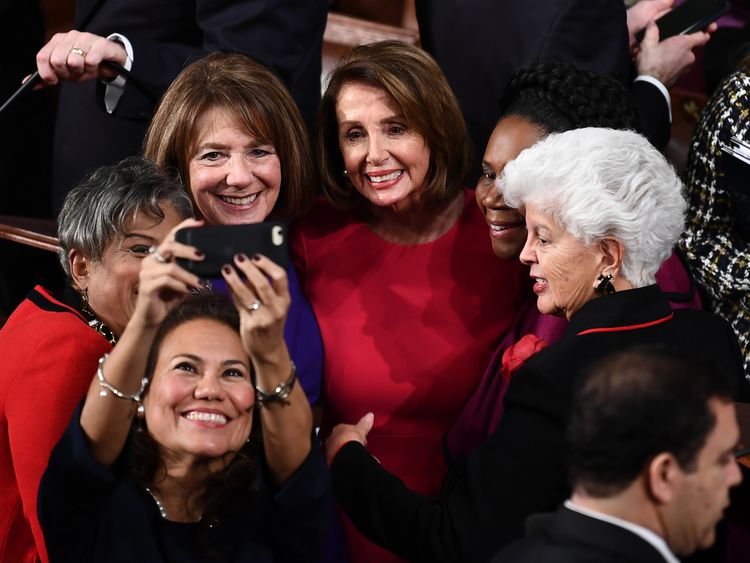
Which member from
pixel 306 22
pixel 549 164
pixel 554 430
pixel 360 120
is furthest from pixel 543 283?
pixel 306 22

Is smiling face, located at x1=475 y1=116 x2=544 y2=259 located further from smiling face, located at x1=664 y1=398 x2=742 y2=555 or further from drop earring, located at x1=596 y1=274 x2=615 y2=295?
smiling face, located at x1=664 y1=398 x2=742 y2=555

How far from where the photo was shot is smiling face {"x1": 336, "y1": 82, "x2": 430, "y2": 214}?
9.88 ft

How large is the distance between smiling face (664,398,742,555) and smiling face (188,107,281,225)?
4.69 ft

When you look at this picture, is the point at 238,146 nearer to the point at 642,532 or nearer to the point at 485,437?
the point at 485,437

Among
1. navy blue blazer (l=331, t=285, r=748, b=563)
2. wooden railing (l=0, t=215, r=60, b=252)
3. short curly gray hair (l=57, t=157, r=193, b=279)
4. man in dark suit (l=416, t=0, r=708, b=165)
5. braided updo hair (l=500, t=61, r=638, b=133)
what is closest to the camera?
navy blue blazer (l=331, t=285, r=748, b=563)

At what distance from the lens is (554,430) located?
91.4 inches

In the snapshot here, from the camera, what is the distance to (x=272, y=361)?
2.18m

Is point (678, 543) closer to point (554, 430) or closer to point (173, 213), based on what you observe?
point (554, 430)

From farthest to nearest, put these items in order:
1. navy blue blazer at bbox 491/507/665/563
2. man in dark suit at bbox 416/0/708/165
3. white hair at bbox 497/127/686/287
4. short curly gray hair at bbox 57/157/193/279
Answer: man in dark suit at bbox 416/0/708/165
short curly gray hair at bbox 57/157/193/279
white hair at bbox 497/127/686/287
navy blue blazer at bbox 491/507/665/563

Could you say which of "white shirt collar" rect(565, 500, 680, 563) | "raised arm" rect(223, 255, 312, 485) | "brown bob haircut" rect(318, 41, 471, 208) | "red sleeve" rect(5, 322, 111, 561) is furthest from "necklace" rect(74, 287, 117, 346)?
"white shirt collar" rect(565, 500, 680, 563)

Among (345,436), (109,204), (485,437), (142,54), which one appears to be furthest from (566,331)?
(142,54)

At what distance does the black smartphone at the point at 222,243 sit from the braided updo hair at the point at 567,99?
107 centimetres

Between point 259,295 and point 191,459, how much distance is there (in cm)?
50

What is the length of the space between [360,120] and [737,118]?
988 millimetres
